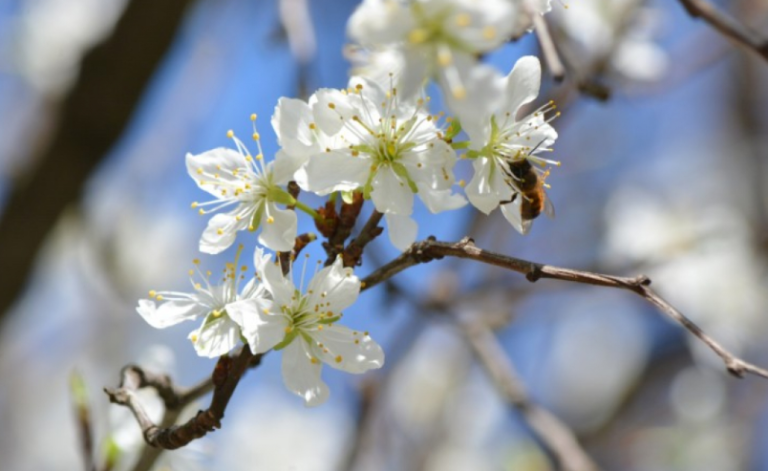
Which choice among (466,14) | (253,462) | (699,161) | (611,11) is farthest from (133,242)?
(466,14)

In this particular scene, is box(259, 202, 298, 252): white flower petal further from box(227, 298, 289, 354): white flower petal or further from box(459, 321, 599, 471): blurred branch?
box(459, 321, 599, 471): blurred branch

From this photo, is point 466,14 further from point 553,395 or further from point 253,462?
point 553,395

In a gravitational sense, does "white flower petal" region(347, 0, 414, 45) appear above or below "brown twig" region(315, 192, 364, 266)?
above

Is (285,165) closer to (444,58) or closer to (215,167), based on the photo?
(215,167)

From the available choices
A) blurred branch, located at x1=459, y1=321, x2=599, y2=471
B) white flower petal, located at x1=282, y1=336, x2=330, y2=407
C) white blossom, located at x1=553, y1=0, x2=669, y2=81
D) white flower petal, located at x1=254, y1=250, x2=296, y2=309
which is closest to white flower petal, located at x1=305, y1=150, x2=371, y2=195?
white flower petal, located at x1=254, y1=250, x2=296, y2=309

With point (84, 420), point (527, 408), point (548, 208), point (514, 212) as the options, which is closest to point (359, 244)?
point (514, 212)

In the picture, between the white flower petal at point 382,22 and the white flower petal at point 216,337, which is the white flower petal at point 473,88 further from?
the white flower petal at point 216,337
